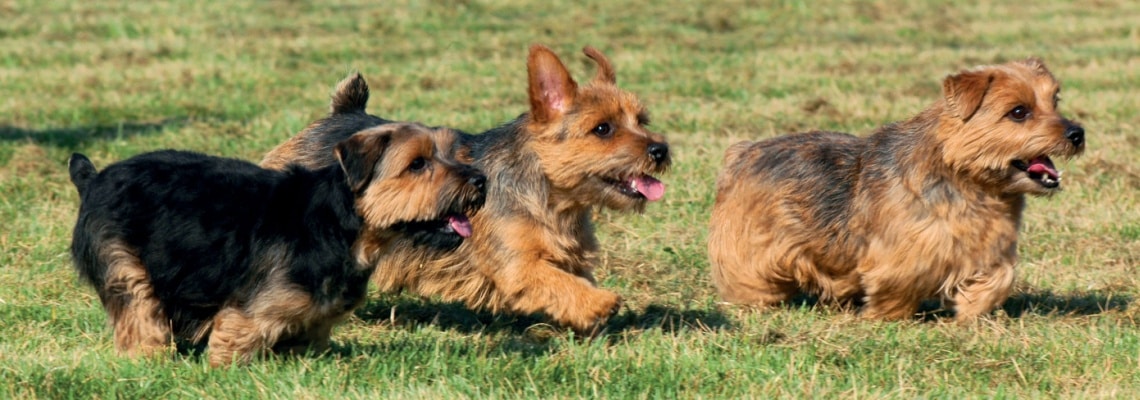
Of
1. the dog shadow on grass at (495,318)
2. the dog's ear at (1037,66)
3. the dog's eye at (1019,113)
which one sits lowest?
the dog shadow on grass at (495,318)

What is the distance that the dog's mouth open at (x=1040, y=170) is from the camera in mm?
6434

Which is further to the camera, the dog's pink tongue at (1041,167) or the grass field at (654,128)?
the dog's pink tongue at (1041,167)

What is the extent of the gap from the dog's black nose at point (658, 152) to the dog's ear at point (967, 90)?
4.09 ft

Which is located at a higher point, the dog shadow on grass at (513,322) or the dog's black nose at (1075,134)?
the dog's black nose at (1075,134)

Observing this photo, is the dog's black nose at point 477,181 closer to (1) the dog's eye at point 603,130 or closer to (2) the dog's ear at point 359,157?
(2) the dog's ear at point 359,157

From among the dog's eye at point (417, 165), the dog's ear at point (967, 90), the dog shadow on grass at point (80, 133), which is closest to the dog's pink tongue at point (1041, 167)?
the dog's ear at point (967, 90)

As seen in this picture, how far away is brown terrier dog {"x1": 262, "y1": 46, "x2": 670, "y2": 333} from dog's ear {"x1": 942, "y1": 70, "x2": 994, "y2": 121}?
128cm

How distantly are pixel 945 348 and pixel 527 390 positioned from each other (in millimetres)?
1878

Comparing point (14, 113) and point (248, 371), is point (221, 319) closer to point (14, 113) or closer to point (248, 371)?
point (248, 371)

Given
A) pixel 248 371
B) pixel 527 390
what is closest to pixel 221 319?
pixel 248 371

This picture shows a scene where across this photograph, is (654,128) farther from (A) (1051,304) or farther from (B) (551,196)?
(B) (551,196)

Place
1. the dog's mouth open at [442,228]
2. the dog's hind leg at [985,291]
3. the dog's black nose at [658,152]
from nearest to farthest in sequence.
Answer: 1. the dog's mouth open at [442,228]
2. the dog's black nose at [658,152]
3. the dog's hind leg at [985,291]

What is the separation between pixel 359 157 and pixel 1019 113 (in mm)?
2884

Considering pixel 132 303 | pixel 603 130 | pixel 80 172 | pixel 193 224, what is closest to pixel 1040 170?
pixel 603 130
